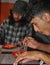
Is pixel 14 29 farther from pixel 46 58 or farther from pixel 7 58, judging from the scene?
pixel 46 58

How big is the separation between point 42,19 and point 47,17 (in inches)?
1.6

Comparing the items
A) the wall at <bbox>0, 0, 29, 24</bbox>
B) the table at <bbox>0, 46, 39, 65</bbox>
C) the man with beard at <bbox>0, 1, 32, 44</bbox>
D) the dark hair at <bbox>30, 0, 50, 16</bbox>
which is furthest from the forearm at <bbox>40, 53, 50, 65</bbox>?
the wall at <bbox>0, 0, 29, 24</bbox>

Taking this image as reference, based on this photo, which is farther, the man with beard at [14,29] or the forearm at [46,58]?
the man with beard at [14,29]

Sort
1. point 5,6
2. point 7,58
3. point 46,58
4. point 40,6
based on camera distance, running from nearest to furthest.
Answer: point 46,58 → point 40,6 → point 7,58 → point 5,6

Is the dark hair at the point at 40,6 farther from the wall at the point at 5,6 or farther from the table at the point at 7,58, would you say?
the wall at the point at 5,6

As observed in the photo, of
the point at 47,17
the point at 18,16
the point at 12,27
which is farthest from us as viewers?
the point at 12,27

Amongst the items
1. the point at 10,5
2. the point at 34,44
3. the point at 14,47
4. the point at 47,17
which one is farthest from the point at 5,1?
the point at 47,17

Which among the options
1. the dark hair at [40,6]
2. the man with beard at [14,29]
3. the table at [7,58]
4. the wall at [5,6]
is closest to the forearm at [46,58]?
the dark hair at [40,6]

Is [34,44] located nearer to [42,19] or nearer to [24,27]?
[42,19]

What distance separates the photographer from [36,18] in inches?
41.6

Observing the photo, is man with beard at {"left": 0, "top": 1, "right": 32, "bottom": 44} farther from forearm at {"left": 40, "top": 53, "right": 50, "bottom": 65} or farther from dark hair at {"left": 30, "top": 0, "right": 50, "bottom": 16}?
forearm at {"left": 40, "top": 53, "right": 50, "bottom": 65}

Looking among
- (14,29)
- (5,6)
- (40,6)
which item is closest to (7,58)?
(40,6)

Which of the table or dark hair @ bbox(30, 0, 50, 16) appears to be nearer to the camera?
dark hair @ bbox(30, 0, 50, 16)

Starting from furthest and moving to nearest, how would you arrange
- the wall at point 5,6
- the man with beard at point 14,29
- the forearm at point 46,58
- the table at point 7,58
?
the wall at point 5,6, the man with beard at point 14,29, the table at point 7,58, the forearm at point 46,58
